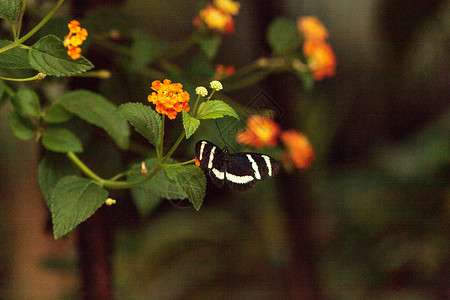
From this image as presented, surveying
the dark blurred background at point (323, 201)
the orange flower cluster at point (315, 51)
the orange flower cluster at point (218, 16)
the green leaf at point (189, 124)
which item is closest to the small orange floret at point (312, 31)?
the orange flower cluster at point (315, 51)

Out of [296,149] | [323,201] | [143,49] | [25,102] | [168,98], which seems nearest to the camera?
[168,98]

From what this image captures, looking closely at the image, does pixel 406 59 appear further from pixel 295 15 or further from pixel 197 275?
pixel 197 275

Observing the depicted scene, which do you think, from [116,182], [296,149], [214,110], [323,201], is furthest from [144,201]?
[323,201]

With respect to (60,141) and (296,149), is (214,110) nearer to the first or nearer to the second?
(60,141)

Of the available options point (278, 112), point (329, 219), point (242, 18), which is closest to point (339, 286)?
point (329, 219)

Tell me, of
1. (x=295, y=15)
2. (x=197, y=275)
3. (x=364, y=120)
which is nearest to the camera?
(x=197, y=275)

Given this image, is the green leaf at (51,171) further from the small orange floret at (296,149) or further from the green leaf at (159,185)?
the small orange floret at (296,149)

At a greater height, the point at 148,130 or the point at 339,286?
the point at 148,130
